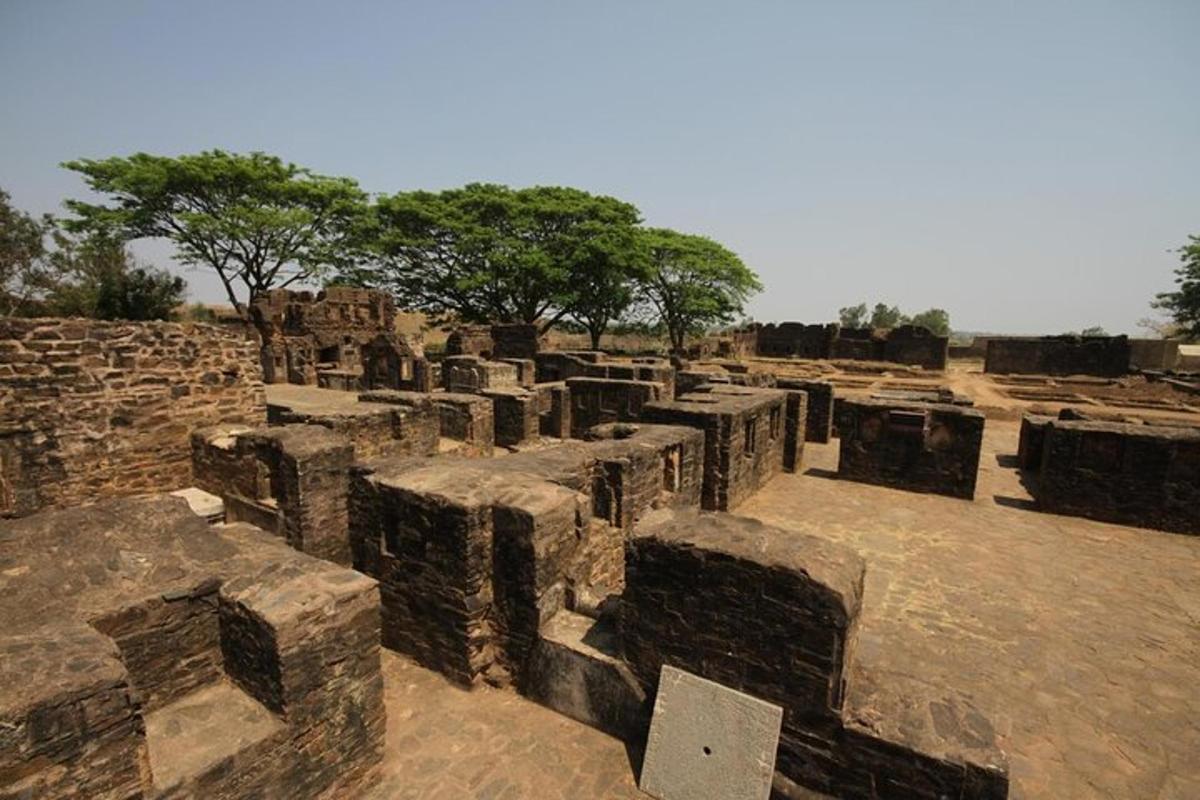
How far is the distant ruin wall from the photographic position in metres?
6.30

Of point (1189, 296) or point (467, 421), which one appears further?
point (1189, 296)

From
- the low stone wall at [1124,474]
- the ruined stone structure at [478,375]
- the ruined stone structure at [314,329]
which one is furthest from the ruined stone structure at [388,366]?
the low stone wall at [1124,474]

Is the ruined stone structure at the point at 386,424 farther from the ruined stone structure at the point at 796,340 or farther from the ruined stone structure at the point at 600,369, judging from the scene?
the ruined stone structure at the point at 796,340

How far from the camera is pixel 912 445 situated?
1027 centimetres

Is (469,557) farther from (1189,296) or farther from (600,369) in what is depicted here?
(1189,296)

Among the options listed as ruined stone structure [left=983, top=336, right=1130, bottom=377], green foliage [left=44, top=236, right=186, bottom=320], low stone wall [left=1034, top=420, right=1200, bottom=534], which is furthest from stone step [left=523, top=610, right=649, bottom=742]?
ruined stone structure [left=983, top=336, right=1130, bottom=377]

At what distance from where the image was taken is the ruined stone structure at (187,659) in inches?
102

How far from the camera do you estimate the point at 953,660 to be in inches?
202

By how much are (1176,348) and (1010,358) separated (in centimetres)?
929

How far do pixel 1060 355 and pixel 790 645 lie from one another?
36.0m

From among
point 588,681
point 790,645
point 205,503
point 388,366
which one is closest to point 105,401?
point 205,503

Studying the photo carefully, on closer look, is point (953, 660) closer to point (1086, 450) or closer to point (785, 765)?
point (785, 765)

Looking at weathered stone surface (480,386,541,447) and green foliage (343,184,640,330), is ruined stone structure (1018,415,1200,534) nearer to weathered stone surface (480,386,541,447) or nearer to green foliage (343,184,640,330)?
weathered stone surface (480,386,541,447)

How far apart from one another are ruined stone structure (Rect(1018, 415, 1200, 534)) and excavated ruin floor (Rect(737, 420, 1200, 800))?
0.33m
